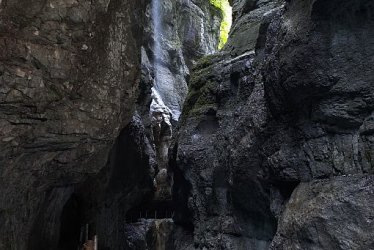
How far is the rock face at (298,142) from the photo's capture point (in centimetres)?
572

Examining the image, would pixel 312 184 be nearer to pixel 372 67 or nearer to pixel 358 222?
pixel 358 222

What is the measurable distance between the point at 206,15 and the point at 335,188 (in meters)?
26.4

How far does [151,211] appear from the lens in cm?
2000

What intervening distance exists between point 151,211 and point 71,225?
707 cm

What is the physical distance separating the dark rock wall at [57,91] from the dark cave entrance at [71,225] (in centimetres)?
437

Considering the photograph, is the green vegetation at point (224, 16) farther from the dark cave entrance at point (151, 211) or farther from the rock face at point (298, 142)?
the rock face at point (298, 142)

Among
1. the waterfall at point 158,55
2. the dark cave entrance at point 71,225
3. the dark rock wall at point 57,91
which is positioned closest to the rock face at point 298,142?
the dark rock wall at point 57,91

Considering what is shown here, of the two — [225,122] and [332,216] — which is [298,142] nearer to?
[332,216]

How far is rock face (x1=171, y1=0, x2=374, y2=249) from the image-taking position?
225 inches

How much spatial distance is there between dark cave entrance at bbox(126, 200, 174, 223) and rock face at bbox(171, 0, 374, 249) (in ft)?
24.8

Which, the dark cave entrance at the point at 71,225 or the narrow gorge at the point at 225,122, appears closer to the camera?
the narrow gorge at the point at 225,122

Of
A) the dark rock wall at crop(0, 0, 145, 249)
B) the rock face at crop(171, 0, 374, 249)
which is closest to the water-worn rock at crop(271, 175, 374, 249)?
the rock face at crop(171, 0, 374, 249)

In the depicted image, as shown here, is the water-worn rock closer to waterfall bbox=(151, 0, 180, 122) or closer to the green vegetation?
waterfall bbox=(151, 0, 180, 122)

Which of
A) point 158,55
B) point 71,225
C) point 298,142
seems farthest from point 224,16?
point 298,142
